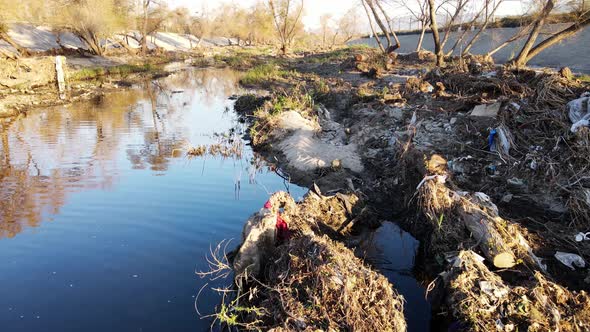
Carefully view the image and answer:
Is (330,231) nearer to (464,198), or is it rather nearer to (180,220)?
(464,198)

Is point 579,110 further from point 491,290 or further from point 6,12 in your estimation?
point 6,12

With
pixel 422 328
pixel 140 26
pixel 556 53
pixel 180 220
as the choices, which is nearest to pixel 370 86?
pixel 180 220

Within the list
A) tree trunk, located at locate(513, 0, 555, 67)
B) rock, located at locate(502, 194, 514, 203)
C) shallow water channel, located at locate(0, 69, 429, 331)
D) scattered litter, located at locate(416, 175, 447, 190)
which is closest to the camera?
shallow water channel, located at locate(0, 69, 429, 331)

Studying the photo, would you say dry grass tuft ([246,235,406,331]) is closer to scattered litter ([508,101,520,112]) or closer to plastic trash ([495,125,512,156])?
plastic trash ([495,125,512,156])

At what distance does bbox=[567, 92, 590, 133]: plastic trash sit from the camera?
20.4 feet

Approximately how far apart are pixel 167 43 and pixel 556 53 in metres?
37.0

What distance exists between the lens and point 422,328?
404cm

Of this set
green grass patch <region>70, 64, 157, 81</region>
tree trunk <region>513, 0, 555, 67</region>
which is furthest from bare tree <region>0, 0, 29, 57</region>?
A: tree trunk <region>513, 0, 555, 67</region>

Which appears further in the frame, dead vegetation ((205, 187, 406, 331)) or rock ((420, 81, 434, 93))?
rock ((420, 81, 434, 93))

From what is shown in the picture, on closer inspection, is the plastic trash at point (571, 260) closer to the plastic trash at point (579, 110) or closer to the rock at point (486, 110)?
the plastic trash at point (579, 110)

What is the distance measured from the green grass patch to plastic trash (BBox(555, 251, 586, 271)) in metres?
22.4

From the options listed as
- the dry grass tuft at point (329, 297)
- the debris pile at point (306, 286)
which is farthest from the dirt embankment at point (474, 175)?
the dry grass tuft at point (329, 297)

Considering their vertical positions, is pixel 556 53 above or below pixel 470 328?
above

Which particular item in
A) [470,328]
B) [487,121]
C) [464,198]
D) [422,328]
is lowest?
[422,328]
